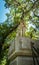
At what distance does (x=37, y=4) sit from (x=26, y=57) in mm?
10063

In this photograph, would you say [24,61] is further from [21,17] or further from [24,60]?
[21,17]

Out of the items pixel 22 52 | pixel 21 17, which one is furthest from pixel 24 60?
pixel 21 17

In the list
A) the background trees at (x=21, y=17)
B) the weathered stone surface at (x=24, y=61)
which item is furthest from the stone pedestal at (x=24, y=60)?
the background trees at (x=21, y=17)

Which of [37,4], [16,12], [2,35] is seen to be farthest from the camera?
[16,12]

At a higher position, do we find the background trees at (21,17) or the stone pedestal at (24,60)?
the background trees at (21,17)

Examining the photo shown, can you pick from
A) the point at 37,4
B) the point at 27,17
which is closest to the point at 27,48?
the point at 37,4

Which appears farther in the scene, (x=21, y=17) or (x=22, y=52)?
(x=21, y=17)

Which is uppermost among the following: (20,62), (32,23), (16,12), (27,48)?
(16,12)

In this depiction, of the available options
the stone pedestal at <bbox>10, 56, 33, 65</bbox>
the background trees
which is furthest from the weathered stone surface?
the background trees

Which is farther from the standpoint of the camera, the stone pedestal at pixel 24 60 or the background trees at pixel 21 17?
the background trees at pixel 21 17

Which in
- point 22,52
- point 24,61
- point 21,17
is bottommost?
point 24,61

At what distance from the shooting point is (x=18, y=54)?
362 centimetres

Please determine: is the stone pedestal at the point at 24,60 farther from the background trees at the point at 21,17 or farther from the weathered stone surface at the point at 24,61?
the background trees at the point at 21,17

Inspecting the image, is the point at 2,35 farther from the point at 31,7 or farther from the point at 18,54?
the point at 18,54
